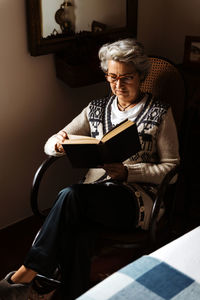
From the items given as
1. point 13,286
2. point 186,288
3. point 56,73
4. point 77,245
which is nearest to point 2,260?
point 13,286

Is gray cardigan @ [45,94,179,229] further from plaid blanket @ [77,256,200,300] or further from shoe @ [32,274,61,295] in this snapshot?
plaid blanket @ [77,256,200,300]

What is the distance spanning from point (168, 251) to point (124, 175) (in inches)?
25.2

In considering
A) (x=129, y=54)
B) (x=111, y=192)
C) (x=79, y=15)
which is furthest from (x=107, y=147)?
(x=79, y=15)

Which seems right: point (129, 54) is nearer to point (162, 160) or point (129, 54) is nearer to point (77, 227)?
point (162, 160)

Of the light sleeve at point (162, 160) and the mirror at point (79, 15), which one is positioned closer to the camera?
the light sleeve at point (162, 160)

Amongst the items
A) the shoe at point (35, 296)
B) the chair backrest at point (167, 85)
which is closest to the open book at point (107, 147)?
the chair backrest at point (167, 85)

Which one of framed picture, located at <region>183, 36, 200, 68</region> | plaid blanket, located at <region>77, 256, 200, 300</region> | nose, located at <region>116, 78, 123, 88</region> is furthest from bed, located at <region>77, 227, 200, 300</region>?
framed picture, located at <region>183, 36, 200, 68</region>

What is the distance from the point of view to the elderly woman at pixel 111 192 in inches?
69.2

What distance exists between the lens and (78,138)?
184 centimetres

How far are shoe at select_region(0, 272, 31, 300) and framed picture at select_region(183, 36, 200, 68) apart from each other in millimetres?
1548

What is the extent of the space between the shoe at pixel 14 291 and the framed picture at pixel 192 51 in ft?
5.08

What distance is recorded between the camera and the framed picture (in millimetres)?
2508

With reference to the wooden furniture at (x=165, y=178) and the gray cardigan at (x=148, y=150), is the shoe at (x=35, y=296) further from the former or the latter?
the gray cardigan at (x=148, y=150)

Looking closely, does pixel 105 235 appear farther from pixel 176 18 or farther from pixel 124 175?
pixel 176 18
